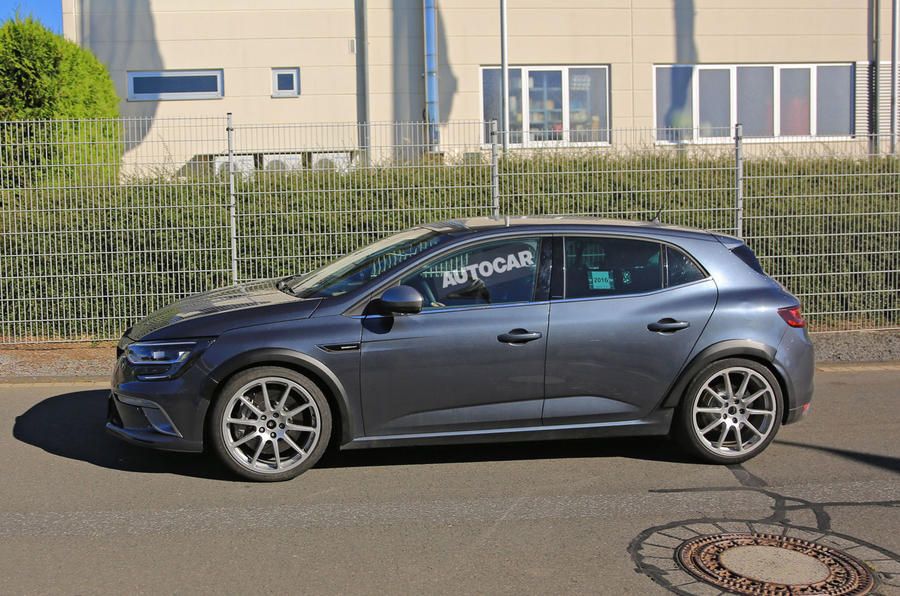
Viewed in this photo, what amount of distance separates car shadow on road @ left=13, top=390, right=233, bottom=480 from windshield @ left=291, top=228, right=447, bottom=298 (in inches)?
53.2

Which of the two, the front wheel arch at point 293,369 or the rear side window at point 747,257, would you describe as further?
the rear side window at point 747,257

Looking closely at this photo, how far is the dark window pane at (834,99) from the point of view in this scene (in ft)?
60.8

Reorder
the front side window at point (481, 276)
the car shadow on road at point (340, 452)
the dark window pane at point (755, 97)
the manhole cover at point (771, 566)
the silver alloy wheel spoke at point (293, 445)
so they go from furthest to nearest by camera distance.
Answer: the dark window pane at point (755, 97)
the car shadow on road at point (340, 452)
the front side window at point (481, 276)
the silver alloy wheel spoke at point (293, 445)
the manhole cover at point (771, 566)

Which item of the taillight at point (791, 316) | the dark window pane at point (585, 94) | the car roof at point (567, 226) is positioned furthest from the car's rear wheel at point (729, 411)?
the dark window pane at point (585, 94)

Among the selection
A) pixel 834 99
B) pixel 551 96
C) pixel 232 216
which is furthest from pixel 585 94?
pixel 232 216

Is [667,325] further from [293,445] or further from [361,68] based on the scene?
[361,68]

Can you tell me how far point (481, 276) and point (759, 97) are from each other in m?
14.5

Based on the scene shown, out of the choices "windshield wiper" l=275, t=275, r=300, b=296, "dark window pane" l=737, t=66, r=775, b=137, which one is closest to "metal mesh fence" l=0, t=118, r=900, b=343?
"windshield wiper" l=275, t=275, r=300, b=296

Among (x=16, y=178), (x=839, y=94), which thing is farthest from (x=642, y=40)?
(x=16, y=178)

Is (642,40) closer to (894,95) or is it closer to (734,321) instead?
(894,95)

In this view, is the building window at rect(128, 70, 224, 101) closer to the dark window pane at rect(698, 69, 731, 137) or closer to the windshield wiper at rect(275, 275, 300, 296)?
the dark window pane at rect(698, 69, 731, 137)

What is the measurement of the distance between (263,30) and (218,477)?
13.8 m

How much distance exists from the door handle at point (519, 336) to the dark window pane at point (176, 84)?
45.1 feet

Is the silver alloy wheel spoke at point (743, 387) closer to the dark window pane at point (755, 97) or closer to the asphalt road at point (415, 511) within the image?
the asphalt road at point (415, 511)
